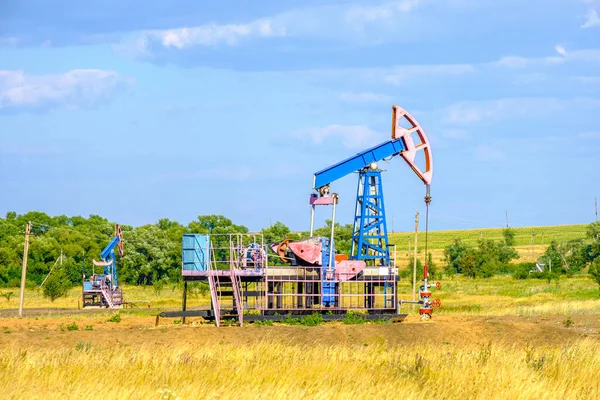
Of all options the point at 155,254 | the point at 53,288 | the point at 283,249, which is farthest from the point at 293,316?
the point at 155,254

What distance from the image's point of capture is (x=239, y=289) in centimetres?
3122

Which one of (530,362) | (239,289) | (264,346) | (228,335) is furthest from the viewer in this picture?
(239,289)

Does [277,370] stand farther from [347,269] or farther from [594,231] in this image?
[594,231]

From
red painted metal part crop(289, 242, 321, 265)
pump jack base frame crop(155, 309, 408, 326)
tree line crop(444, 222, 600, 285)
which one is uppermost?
tree line crop(444, 222, 600, 285)

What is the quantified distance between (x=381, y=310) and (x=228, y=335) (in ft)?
26.2

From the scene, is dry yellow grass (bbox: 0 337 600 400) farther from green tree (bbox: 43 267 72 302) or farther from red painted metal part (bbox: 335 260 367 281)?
green tree (bbox: 43 267 72 302)

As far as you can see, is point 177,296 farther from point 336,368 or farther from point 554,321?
point 336,368

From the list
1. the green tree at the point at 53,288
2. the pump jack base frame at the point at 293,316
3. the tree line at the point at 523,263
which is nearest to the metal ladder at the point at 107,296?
the green tree at the point at 53,288

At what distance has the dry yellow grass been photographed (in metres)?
14.0

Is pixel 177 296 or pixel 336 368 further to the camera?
pixel 177 296

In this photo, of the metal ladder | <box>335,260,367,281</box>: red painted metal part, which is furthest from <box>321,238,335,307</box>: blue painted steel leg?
the metal ladder

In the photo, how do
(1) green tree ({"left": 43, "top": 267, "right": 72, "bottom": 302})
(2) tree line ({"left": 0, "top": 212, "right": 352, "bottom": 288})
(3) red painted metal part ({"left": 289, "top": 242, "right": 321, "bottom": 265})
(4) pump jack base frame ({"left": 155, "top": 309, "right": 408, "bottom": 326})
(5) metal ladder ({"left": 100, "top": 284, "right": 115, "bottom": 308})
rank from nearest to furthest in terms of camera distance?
(4) pump jack base frame ({"left": 155, "top": 309, "right": 408, "bottom": 326}) → (3) red painted metal part ({"left": 289, "top": 242, "right": 321, "bottom": 265}) → (5) metal ladder ({"left": 100, "top": 284, "right": 115, "bottom": 308}) → (1) green tree ({"left": 43, "top": 267, "right": 72, "bottom": 302}) → (2) tree line ({"left": 0, "top": 212, "right": 352, "bottom": 288})

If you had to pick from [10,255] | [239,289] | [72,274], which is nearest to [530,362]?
[239,289]

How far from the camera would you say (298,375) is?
15852mm
